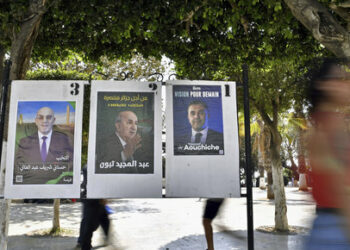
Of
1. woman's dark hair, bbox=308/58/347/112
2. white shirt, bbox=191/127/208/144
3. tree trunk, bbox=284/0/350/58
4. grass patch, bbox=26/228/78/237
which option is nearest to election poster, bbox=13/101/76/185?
white shirt, bbox=191/127/208/144

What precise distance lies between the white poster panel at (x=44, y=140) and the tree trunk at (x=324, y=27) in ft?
10.6

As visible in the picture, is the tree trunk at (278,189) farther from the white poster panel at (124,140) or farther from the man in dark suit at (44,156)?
the man in dark suit at (44,156)

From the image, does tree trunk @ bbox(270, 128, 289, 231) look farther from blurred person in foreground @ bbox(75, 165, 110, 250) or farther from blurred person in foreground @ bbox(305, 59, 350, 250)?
blurred person in foreground @ bbox(305, 59, 350, 250)

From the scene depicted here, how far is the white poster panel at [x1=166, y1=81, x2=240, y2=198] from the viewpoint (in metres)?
3.69

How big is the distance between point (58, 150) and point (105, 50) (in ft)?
10.7

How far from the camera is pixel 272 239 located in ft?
27.9

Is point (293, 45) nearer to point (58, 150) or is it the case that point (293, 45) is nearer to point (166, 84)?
point (166, 84)

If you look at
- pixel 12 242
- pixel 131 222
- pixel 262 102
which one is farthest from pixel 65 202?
pixel 262 102

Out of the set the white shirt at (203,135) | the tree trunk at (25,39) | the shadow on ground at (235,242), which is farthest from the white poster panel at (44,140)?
the shadow on ground at (235,242)

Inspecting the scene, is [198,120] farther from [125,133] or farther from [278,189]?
[278,189]

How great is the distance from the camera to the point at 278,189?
9539 millimetres

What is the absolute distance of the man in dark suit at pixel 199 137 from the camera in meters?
3.73

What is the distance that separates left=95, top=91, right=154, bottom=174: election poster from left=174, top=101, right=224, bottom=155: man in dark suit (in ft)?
1.19

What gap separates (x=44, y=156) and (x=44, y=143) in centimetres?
15
